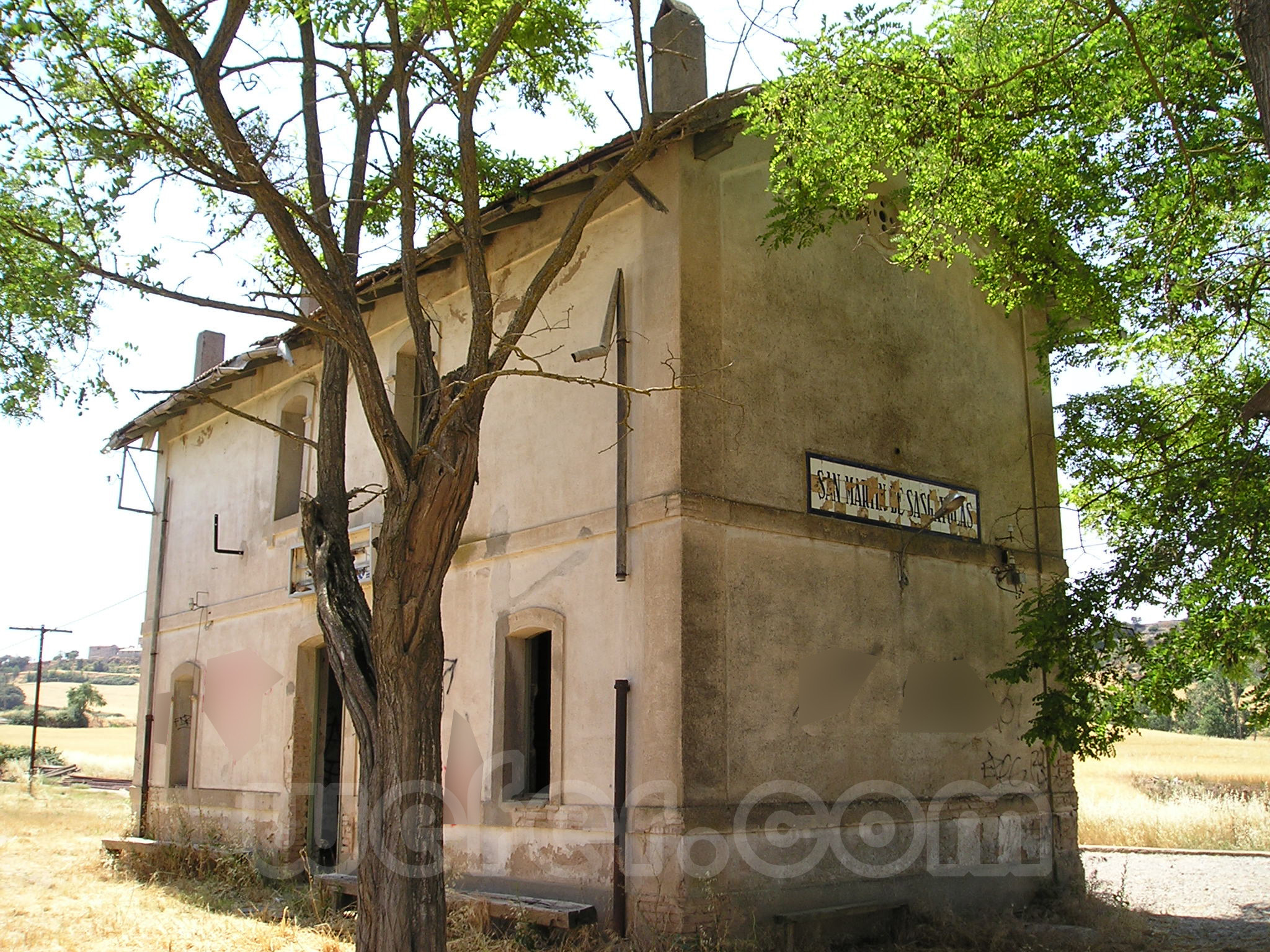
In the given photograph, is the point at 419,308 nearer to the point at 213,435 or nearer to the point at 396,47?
the point at 396,47

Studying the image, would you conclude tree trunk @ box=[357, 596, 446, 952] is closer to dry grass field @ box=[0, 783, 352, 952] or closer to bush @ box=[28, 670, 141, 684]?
dry grass field @ box=[0, 783, 352, 952]

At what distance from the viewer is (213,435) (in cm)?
1633

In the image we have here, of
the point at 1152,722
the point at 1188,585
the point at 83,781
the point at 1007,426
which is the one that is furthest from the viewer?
the point at 1152,722

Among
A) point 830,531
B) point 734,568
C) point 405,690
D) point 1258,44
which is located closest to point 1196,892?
point 830,531

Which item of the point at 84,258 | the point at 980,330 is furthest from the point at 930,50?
the point at 84,258

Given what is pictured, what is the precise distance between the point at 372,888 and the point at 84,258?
4.87m

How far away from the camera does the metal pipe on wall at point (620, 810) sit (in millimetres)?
8539

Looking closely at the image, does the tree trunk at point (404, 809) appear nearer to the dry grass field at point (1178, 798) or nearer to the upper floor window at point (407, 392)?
the upper floor window at point (407, 392)

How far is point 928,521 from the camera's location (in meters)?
10.8

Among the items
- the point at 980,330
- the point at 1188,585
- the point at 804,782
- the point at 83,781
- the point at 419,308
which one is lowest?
the point at 83,781

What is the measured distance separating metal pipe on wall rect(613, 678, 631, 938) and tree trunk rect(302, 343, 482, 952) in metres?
1.67

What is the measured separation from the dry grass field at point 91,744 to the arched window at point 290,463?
2804cm

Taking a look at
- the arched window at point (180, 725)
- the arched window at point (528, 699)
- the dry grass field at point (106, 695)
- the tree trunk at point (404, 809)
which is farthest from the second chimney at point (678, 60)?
the dry grass field at point (106, 695)

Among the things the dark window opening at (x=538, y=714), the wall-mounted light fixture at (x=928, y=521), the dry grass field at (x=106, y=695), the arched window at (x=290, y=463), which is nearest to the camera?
the dark window opening at (x=538, y=714)
